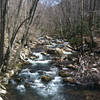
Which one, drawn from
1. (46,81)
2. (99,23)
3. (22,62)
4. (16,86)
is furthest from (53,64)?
(99,23)

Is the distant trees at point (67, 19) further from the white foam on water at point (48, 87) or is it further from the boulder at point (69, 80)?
the white foam on water at point (48, 87)

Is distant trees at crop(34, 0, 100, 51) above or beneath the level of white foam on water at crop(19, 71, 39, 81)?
above

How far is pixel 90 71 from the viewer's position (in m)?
7.98

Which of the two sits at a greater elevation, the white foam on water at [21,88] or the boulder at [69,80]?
the boulder at [69,80]

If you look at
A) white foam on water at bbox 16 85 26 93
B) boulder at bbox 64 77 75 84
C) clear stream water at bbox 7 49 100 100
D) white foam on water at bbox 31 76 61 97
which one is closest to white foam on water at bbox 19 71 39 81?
clear stream water at bbox 7 49 100 100

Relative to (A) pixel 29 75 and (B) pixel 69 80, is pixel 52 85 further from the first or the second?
(A) pixel 29 75

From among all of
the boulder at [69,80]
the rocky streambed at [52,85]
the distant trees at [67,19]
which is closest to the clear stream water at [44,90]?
the rocky streambed at [52,85]

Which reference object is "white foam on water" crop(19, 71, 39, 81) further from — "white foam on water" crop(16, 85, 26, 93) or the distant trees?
the distant trees

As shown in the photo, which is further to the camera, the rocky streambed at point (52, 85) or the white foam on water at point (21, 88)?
the white foam on water at point (21, 88)

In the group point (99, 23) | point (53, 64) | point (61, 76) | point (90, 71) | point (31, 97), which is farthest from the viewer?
point (99, 23)

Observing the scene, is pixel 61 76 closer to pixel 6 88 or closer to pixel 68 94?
pixel 68 94

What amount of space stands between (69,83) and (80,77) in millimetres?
585

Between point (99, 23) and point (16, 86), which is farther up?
point (99, 23)

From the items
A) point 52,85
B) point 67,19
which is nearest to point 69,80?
point 52,85
